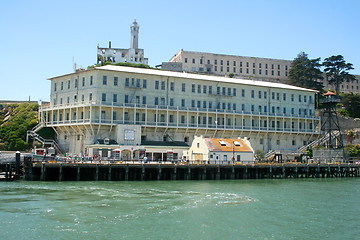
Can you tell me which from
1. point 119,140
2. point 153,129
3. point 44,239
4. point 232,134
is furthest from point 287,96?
point 44,239

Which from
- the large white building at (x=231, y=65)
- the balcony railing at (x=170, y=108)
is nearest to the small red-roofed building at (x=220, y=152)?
the balcony railing at (x=170, y=108)

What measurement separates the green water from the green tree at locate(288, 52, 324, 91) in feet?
212

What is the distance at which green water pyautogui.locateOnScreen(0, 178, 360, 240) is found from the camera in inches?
947

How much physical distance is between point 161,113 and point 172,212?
4101 centimetres

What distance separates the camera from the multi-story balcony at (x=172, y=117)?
65062 mm

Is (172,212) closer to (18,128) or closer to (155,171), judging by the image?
(155,171)

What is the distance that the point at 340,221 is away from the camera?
2819 centimetres

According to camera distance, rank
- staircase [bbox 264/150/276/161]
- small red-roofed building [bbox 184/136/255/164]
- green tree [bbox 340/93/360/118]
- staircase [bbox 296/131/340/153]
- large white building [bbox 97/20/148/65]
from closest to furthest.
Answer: small red-roofed building [bbox 184/136/255/164] < staircase [bbox 264/150/276/161] < staircase [bbox 296/131/340/153] < green tree [bbox 340/93/360/118] < large white building [bbox 97/20/148/65]

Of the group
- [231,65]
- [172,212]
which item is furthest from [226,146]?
[231,65]

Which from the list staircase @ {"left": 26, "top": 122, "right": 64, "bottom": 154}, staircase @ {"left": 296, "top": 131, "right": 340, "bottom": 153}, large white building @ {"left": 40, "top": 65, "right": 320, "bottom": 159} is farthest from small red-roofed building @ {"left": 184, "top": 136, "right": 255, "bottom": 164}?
staircase @ {"left": 26, "top": 122, "right": 64, "bottom": 154}

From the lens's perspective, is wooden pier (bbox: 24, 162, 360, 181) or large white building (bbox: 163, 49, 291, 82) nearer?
wooden pier (bbox: 24, 162, 360, 181)

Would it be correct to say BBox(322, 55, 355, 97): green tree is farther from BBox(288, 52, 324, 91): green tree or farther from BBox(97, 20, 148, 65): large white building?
BBox(97, 20, 148, 65): large white building

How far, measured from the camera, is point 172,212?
2934 cm

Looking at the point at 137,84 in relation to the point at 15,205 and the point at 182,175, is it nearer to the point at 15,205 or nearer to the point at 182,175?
the point at 182,175
